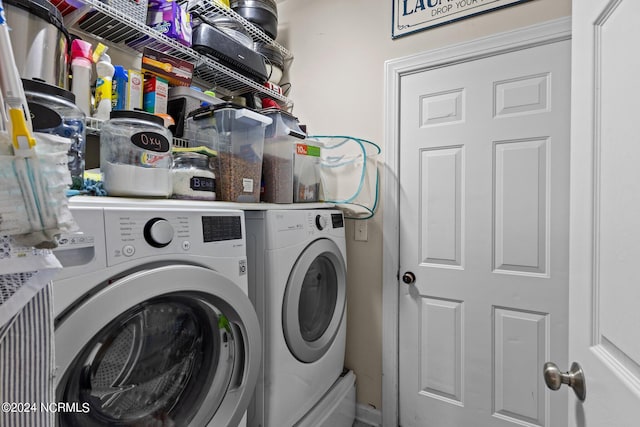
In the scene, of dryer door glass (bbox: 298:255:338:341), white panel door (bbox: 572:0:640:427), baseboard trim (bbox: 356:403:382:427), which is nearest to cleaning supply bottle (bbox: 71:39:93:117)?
dryer door glass (bbox: 298:255:338:341)

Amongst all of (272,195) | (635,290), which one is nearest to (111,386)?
(272,195)

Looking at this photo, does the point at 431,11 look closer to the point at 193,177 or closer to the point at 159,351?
the point at 193,177

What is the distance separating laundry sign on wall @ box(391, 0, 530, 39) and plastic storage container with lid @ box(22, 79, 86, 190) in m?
1.53

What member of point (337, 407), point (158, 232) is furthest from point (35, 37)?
point (337, 407)

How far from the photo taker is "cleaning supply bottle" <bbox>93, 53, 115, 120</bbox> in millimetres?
1050

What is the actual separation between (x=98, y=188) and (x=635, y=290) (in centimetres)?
112

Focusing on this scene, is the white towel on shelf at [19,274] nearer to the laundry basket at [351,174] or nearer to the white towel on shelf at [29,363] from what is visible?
the white towel on shelf at [29,363]

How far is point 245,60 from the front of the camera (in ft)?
5.06

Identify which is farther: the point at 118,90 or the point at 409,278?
the point at 409,278

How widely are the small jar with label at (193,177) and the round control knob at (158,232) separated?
0.25 meters

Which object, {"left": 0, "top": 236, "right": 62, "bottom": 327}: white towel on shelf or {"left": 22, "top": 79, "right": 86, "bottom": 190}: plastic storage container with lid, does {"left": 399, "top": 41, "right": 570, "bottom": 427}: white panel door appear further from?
{"left": 0, "top": 236, "right": 62, "bottom": 327}: white towel on shelf

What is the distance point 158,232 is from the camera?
0.71 metres

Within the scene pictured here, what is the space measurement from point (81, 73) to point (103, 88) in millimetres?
70

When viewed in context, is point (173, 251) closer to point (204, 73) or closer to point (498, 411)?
point (204, 73)
